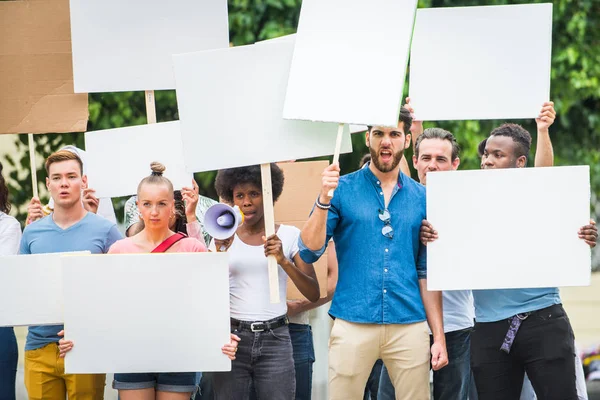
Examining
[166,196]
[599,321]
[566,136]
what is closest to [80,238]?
[166,196]

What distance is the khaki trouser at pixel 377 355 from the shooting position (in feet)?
16.4

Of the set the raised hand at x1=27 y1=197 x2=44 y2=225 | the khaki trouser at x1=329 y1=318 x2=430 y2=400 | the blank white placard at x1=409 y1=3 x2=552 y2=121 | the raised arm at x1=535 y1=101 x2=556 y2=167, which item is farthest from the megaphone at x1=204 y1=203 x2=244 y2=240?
the raised arm at x1=535 y1=101 x2=556 y2=167

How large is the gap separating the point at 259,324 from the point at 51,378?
1117 millimetres

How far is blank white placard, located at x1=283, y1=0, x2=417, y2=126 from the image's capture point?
15.9ft

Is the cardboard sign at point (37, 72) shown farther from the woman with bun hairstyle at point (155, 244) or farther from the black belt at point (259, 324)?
the black belt at point (259, 324)

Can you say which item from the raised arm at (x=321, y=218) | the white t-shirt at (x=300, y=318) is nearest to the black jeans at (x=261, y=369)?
the raised arm at (x=321, y=218)

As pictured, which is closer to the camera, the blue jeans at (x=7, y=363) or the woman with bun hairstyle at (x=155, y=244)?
the woman with bun hairstyle at (x=155, y=244)

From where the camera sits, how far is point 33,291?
514 cm

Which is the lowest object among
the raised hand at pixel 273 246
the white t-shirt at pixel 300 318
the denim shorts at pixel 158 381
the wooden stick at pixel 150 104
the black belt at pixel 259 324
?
the denim shorts at pixel 158 381

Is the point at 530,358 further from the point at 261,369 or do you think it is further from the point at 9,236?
the point at 9,236

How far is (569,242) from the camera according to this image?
5.08m

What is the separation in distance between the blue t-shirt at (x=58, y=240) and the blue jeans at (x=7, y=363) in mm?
158

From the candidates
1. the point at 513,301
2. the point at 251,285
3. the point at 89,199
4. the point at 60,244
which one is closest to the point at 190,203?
the point at 251,285

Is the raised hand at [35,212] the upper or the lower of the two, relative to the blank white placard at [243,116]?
lower
